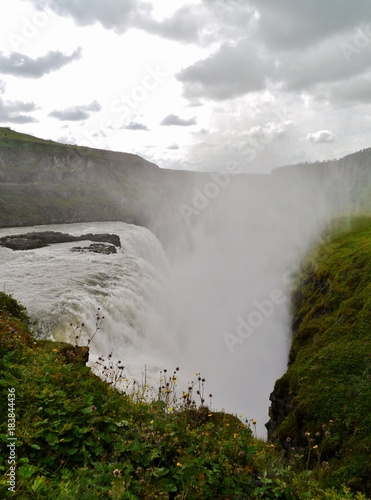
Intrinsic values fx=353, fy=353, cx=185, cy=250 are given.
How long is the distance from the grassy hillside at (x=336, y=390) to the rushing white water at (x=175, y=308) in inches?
321

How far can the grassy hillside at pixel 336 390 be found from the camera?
11352 millimetres

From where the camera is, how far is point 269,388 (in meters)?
32.7

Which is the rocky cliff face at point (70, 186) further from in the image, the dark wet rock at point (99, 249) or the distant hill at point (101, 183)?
the dark wet rock at point (99, 249)

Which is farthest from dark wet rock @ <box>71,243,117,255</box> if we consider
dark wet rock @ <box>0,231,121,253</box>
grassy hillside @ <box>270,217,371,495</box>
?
grassy hillside @ <box>270,217,371,495</box>

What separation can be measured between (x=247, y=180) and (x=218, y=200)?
103ft

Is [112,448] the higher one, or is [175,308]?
[175,308]

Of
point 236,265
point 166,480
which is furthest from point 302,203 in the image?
point 166,480

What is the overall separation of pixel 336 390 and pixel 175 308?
29.3 m

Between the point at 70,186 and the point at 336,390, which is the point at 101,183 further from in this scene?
the point at 336,390

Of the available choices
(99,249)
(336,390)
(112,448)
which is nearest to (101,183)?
(99,249)

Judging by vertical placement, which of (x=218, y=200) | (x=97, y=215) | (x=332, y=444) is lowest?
(x=332, y=444)

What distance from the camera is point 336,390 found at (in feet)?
46.6

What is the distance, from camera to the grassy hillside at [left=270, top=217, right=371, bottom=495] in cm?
1135

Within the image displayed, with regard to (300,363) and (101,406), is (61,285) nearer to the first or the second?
(300,363)
